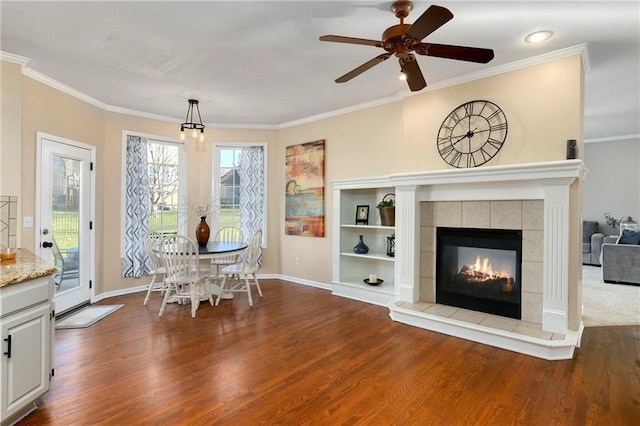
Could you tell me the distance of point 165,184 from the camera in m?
5.46

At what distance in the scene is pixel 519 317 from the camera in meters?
3.43

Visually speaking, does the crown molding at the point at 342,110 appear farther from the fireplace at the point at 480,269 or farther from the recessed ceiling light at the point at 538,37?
the fireplace at the point at 480,269

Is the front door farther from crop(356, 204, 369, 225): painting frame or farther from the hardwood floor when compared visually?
crop(356, 204, 369, 225): painting frame

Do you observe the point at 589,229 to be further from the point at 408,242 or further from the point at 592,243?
the point at 408,242

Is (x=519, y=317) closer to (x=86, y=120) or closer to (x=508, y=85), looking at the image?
(x=508, y=85)

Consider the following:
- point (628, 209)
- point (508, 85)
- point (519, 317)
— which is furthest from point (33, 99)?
point (628, 209)

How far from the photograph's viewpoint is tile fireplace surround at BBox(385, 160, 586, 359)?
306 centimetres

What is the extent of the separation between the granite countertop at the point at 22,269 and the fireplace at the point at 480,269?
3.73 m

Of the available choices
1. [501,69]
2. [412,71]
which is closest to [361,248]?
[501,69]

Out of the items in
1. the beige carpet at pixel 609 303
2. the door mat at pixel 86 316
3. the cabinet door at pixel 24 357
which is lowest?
the door mat at pixel 86 316

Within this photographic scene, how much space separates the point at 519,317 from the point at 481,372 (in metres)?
1.08

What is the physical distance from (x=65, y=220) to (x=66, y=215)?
6cm

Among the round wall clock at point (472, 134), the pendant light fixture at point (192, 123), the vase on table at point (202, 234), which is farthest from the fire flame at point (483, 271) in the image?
the pendant light fixture at point (192, 123)

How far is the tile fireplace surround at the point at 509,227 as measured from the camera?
3.06 metres
